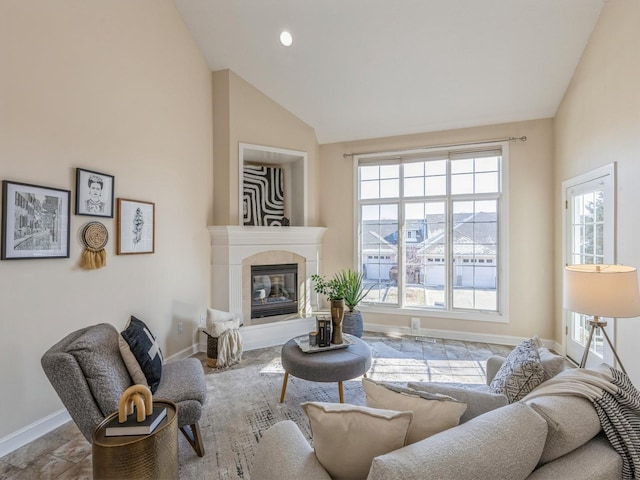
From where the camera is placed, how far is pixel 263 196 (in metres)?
4.80

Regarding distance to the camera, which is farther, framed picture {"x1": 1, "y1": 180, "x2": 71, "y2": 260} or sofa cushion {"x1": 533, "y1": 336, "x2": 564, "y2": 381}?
framed picture {"x1": 1, "y1": 180, "x2": 71, "y2": 260}

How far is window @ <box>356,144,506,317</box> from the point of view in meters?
4.36

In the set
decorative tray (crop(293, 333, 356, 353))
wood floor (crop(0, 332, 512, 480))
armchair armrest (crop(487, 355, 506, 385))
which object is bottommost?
wood floor (crop(0, 332, 512, 480))

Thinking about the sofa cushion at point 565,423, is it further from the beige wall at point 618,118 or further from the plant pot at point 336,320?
the beige wall at point 618,118

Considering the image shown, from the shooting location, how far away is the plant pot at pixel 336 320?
2.95 metres

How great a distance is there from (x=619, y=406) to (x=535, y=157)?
370cm

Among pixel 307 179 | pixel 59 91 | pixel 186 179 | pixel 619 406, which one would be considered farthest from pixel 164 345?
pixel 619 406

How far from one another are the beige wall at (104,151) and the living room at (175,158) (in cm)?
1

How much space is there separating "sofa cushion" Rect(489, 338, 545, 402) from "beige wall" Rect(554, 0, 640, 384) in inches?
61.6

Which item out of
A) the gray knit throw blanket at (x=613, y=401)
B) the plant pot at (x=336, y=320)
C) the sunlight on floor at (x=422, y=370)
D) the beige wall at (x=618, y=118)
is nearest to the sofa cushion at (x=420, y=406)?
the gray knit throw blanket at (x=613, y=401)

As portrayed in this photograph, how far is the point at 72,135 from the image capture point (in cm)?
258

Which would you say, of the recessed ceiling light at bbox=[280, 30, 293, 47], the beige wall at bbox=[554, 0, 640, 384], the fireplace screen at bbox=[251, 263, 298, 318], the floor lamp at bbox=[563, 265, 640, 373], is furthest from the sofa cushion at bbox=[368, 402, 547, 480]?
the recessed ceiling light at bbox=[280, 30, 293, 47]

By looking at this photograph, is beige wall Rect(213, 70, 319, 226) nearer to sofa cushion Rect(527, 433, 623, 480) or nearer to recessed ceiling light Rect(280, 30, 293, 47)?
recessed ceiling light Rect(280, 30, 293, 47)

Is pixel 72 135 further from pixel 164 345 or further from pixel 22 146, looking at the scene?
pixel 164 345
